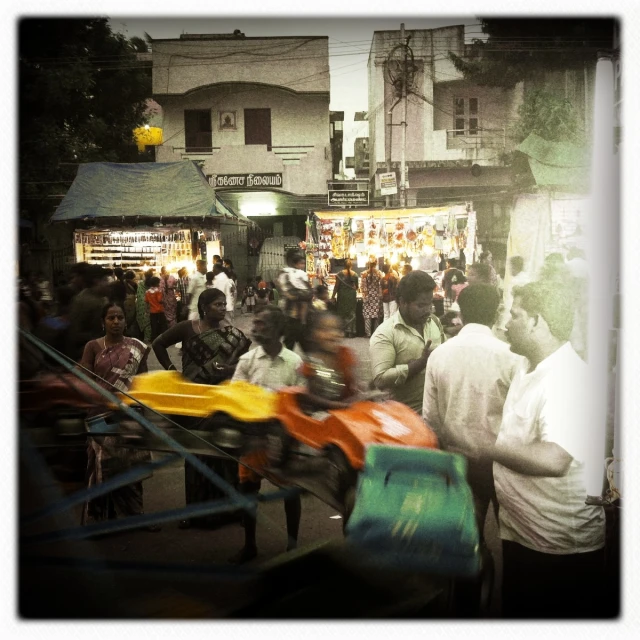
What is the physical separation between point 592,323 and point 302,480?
128cm

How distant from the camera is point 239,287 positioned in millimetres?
4098

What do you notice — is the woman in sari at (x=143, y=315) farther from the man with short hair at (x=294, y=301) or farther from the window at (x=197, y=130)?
the man with short hair at (x=294, y=301)

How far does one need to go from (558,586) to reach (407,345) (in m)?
1.14

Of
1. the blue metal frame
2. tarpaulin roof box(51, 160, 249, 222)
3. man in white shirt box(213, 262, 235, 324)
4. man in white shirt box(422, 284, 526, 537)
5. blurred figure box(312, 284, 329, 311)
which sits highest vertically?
tarpaulin roof box(51, 160, 249, 222)

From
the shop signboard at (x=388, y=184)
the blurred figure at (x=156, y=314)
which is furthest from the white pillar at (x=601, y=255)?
the shop signboard at (x=388, y=184)

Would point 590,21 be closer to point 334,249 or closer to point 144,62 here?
point 144,62

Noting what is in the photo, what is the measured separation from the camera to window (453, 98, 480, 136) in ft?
12.3

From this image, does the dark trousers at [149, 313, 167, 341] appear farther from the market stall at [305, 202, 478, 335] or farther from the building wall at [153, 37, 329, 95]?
the market stall at [305, 202, 478, 335]

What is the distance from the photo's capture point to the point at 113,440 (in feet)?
10.0

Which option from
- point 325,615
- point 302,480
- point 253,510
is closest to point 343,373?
point 302,480

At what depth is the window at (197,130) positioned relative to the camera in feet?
11.7

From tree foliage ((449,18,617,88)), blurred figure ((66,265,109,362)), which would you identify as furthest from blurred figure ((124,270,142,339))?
tree foliage ((449,18,617,88))

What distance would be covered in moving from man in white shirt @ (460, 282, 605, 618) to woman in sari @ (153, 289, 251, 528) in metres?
1.37

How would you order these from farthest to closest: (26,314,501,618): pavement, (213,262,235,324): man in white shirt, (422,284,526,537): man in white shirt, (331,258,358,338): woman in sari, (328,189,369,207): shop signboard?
1. (328,189,369,207): shop signboard
2. (331,258,358,338): woman in sari
3. (213,262,235,324): man in white shirt
4. (26,314,501,618): pavement
5. (422,284,526,537): man in white shirt
